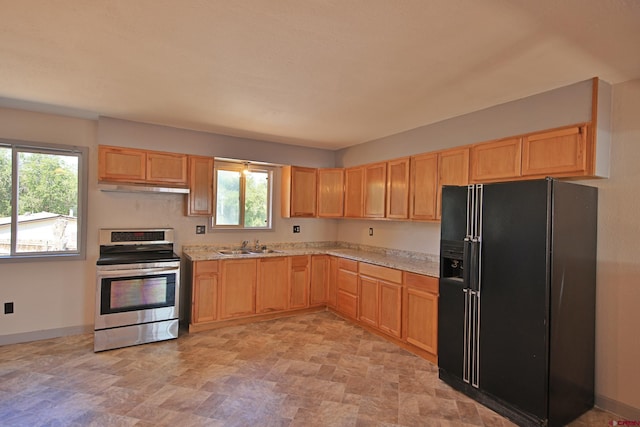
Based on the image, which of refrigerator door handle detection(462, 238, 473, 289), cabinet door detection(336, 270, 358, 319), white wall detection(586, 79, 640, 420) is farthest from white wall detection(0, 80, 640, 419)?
refrigerator door handle detection(462, 238, 473, 289)

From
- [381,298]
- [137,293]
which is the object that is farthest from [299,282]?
[137,293]

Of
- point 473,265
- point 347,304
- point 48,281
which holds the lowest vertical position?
point 347,304

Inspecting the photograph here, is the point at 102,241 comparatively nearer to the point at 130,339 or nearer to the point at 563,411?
the point at 130,339

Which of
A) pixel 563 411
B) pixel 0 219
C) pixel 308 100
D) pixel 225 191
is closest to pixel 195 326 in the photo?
pixel 225 191

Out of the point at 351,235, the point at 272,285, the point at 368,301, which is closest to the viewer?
the point at 368,301

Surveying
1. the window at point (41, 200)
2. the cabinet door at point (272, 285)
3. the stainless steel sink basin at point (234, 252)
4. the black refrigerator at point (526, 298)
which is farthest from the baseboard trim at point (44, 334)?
the black refrigerator at point (526, 298)

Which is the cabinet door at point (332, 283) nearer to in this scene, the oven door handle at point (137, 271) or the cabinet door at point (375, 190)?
the cabinet door at point (375, 190)

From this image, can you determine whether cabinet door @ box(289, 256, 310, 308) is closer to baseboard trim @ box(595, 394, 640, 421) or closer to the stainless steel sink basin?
the stainless steel sink basin

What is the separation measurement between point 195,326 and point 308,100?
293 cm

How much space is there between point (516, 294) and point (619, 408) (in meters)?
1.19

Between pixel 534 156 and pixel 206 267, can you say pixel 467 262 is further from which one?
pixel 206 267

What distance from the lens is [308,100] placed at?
313 cm

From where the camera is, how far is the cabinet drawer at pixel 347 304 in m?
4.40

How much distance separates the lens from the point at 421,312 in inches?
135
